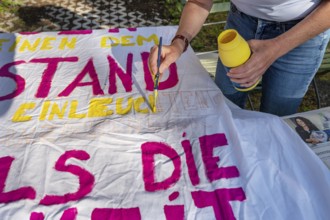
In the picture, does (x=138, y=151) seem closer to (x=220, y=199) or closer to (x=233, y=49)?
(x=220, y=199)

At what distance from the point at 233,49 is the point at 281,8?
32 centimetres

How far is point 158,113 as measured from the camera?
1353 mm

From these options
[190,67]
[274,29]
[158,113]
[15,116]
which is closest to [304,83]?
[274,29]

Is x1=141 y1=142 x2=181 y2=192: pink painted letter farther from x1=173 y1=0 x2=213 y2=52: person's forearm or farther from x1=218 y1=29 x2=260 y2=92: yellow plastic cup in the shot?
x1=173 y1=0 x2=213 y2=52: person's forearm

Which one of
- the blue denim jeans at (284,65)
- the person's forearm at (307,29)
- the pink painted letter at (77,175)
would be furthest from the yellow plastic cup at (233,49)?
the pink painted letter at (77,175)

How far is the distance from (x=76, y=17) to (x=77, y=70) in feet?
6.08

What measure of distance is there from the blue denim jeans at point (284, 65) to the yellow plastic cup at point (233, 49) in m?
0.30

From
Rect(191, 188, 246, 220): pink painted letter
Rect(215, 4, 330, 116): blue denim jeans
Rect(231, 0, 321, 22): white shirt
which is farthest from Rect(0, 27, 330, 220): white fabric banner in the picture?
Rect(231, 0, 321, 22): white shirt

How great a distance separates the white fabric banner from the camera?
1.06 meters

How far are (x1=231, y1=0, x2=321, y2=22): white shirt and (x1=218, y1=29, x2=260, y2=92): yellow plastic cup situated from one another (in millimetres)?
257

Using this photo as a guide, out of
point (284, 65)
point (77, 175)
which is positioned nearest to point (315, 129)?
point (284, 65)

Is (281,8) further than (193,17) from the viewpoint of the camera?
No

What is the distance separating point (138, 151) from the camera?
1.20 metres

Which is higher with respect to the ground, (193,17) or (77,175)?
(193,17)
